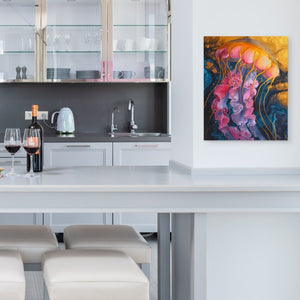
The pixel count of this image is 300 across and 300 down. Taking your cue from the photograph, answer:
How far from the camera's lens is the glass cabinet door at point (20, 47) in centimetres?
485

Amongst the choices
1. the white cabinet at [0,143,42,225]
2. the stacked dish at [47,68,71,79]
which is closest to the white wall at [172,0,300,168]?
the white cabinet at [0,143,42,225]

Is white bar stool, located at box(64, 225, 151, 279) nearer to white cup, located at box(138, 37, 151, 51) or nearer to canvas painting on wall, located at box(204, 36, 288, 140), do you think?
canvas painting on wall, located at box(204, 36, 288, 140)

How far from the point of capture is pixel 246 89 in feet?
8.41

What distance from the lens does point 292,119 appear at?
2.58m

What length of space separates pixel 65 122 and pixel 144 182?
284 cm

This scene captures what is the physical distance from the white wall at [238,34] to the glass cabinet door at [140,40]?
7.55 feet

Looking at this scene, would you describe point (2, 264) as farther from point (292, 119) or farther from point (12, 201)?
point (292, 119)

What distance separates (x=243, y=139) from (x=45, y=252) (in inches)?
39.0

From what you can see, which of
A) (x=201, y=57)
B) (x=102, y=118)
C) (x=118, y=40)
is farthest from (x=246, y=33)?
(x=102, y=118)

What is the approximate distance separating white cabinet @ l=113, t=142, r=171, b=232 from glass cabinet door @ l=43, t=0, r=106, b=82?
685mm

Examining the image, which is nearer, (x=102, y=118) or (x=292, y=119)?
(x=292, y=119)

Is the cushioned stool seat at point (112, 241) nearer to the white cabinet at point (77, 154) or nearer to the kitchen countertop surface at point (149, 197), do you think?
the kitchen countertop surface at point (149, 197)

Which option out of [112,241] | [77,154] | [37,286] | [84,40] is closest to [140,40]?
[84,40]

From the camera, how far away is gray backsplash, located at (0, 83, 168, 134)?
5.19 metres
